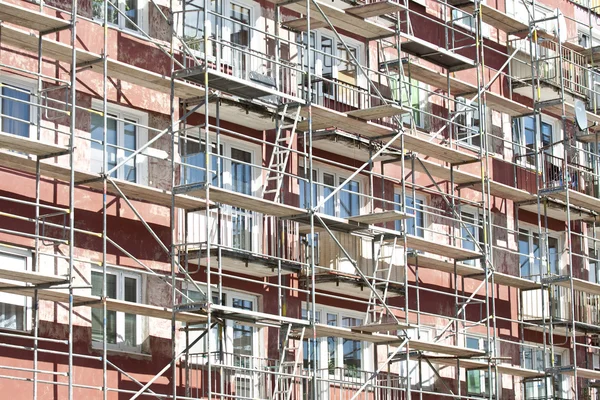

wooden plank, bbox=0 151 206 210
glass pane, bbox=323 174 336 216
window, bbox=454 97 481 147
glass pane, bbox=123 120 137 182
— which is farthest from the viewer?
window, bbox=454 97 481 147

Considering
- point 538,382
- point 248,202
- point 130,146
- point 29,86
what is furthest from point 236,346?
point 538,382

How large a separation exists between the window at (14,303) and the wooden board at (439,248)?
9.29m

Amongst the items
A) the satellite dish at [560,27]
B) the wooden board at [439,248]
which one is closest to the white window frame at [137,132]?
the wooden board at [439,248]

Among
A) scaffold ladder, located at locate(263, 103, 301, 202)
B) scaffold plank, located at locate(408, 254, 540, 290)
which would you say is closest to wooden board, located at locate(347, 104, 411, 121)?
scaffold ladder, located at locate(263, 103, 301, 202)

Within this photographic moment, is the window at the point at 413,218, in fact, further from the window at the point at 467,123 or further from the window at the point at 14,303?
the window at the point at 14,303

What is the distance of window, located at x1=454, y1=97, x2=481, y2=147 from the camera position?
36094mm

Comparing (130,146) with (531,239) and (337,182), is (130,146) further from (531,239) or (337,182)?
(531,239)

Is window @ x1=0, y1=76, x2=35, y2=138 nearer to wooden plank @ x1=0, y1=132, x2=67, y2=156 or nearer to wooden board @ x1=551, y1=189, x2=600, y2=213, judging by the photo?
wooden plank @ x1=0, y1=132, x2=67, y2=156

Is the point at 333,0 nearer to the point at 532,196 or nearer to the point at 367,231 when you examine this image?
the point at 367,231

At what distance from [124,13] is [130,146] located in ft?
7.74

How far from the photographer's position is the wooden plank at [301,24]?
31344 millimetres

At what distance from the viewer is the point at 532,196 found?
37.0 metres

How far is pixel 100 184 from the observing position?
2614cm

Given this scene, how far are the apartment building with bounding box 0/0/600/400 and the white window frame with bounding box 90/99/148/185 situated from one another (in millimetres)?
48
